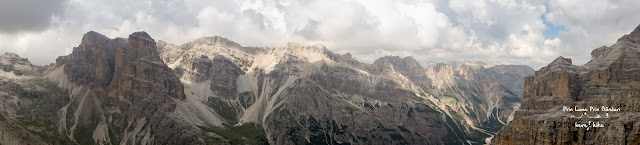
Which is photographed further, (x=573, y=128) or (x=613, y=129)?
(x=573, y=128)

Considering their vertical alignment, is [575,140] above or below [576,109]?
below

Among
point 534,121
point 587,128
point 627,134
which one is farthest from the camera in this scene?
point 534,121

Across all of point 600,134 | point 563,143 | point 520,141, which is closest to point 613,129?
point 600,134

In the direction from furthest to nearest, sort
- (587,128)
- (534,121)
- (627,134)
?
(534,121) → (587,128) → (627,134)

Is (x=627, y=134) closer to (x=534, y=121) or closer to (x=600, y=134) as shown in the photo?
(x=600, y=134)

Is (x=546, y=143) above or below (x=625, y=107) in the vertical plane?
below

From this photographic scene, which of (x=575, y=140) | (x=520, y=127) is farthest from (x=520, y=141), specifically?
(x=575, y=140)

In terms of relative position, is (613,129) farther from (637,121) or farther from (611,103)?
(611,103)

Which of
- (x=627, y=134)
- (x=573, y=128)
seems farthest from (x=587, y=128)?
(x=627, y=134)

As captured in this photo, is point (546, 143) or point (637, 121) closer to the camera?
point (637, 121)
